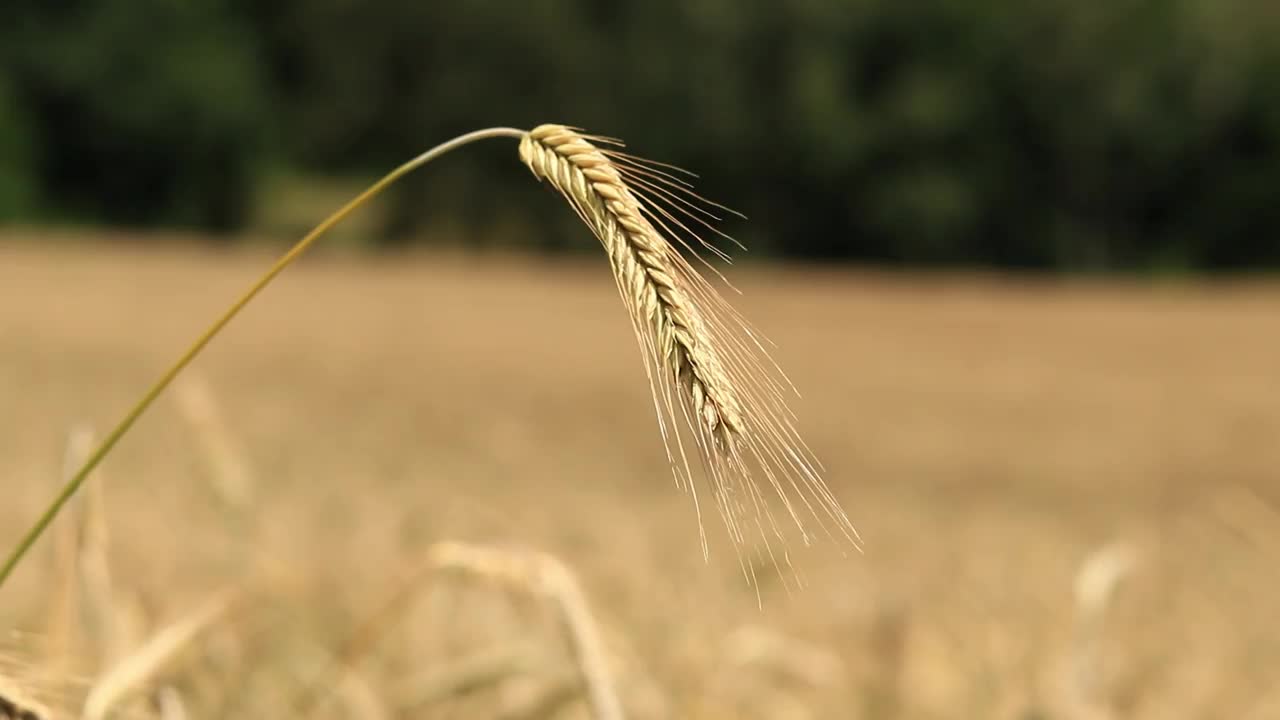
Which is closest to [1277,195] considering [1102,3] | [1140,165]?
[1140,165]

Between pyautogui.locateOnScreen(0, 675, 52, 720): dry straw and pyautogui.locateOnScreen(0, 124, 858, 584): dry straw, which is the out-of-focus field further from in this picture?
pyautogui.locateOnScreen(0, 124, 858, 584): dry straw

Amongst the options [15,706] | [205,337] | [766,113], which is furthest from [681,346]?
[766,113]

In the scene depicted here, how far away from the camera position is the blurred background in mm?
2221

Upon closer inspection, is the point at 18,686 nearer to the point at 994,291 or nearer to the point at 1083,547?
the point at 1083,547

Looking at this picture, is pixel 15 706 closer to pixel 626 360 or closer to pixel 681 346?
pixel 681 346

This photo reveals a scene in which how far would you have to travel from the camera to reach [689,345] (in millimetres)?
799

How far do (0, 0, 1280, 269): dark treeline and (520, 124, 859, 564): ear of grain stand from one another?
136 ft

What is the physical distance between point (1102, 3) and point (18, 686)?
4660cm

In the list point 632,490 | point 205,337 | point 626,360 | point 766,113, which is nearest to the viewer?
point 205,337

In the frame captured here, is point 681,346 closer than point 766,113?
Yes

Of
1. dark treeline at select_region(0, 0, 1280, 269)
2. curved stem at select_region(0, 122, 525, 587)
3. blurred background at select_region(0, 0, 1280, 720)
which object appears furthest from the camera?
dark treeline at select_region(0, 0, 1280, 269)

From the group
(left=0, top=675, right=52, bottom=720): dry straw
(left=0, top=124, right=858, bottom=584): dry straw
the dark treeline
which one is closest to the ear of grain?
(left=0, top=124, right=858, bottom=584): dry straw

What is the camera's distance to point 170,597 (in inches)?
103

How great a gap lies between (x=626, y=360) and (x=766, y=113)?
923 inches
